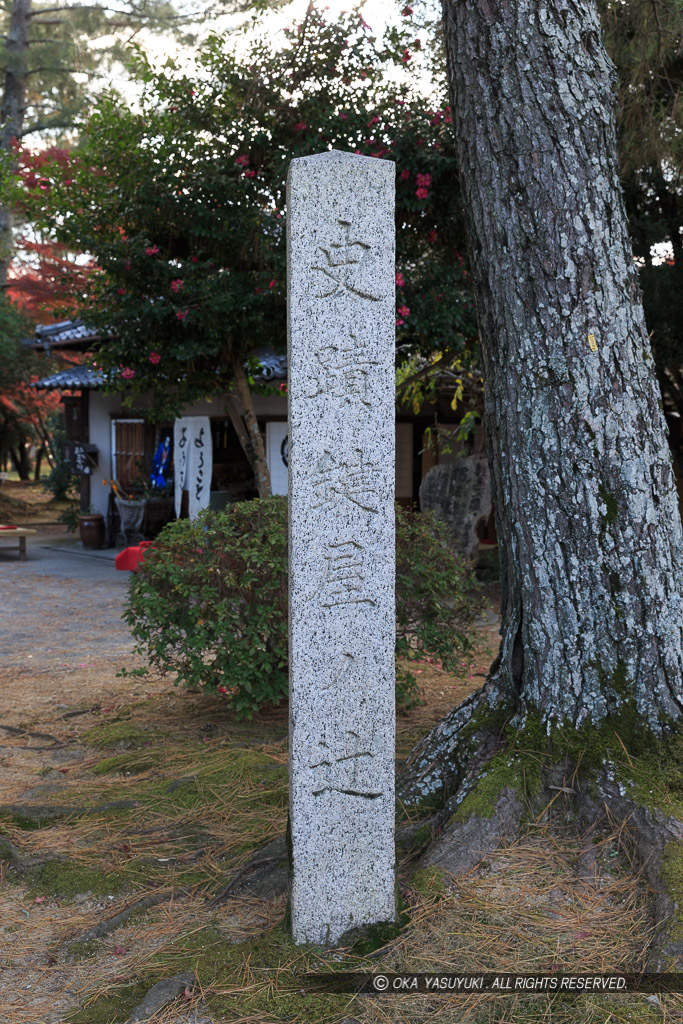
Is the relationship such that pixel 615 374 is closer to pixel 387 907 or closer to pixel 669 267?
pixel 387 907

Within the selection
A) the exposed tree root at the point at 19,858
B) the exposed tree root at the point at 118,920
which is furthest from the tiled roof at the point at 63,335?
the exposed tree root at the point at 118,920

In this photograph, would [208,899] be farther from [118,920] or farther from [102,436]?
[102,436]

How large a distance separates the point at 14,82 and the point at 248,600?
20.0 metres

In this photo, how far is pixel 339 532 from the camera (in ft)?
8.75

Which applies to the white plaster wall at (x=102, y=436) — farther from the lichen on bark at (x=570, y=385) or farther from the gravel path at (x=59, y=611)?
the lichen on bark at (x=570, y=385)

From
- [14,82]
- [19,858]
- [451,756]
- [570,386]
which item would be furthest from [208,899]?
[14,82]

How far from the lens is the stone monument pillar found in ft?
8.70

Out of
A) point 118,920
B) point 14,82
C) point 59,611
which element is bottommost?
point 118,920

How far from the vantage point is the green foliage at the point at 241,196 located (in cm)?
809

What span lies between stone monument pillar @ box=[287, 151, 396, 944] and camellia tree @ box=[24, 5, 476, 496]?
5.72 m

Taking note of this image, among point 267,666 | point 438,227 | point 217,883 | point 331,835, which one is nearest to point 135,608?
point 267,666

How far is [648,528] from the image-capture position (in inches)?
123

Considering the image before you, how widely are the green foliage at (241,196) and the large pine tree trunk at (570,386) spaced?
496 centimetres

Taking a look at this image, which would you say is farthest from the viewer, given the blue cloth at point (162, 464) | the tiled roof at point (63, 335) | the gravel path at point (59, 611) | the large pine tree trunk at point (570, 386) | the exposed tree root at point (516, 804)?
the blue cloth at point (162, 464)
